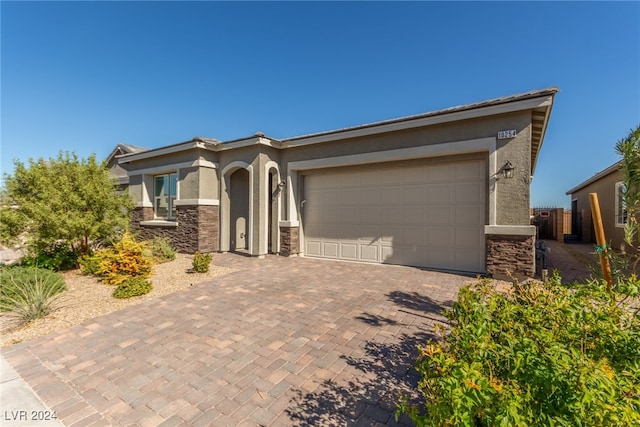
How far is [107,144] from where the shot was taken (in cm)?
2006

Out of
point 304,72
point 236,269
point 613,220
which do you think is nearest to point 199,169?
point 236,269

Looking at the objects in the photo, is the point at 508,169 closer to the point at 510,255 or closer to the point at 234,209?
the point at 510,255

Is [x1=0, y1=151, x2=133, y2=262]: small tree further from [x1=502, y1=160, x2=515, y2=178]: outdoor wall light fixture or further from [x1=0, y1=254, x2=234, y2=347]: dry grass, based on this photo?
[x1=502, y1=160, x2=515, y2=178]: outdoor wall light fixture

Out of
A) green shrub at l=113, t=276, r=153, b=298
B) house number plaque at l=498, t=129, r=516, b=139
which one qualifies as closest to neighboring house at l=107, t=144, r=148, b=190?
green shrub at l=113, t=276, r=153, b=298

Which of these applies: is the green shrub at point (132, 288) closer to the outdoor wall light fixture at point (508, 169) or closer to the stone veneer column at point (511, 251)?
the stone veneer column at point (511, 251)

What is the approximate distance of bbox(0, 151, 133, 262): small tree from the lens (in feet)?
24.0

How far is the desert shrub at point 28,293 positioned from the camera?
455 cm

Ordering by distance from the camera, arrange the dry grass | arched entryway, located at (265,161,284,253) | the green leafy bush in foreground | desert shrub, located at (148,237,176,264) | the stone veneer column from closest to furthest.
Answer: the green leafy bush in foreground, the dry grass, the stone veneer column, desert shrub, located at (148,237,176,264), arched entryway, located at (265,161,284,253)

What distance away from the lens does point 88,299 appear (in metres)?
5.59

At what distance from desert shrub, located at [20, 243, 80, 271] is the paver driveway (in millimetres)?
5172

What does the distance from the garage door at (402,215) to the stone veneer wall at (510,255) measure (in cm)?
48

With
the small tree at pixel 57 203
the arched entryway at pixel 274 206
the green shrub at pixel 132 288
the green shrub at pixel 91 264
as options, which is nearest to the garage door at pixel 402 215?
the arched entryway at pixel 274 206

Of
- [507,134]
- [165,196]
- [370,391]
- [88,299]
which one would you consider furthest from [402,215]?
[165,196]

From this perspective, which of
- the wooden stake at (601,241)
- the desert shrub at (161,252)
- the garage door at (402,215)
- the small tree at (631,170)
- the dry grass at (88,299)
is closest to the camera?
the small tree at (631,170)
